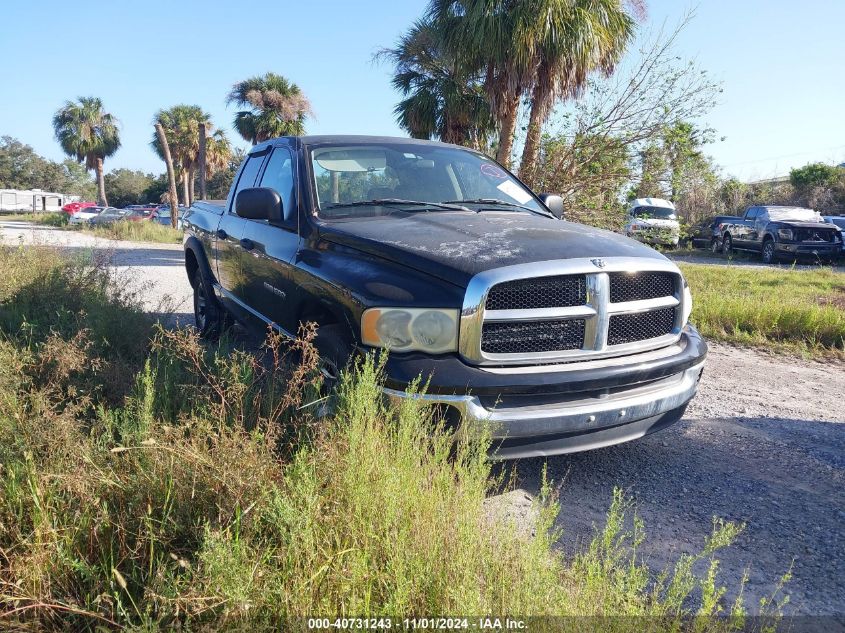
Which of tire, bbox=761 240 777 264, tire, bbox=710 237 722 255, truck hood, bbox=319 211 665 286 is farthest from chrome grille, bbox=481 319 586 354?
tire, bbox=710 237 722 255

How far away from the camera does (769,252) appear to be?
1983 centimetres

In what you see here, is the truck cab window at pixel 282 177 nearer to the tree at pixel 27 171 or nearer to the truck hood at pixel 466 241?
the truck hood at pixel 466 241

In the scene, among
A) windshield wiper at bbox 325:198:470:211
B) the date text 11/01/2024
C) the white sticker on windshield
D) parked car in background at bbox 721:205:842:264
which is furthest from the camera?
parked car in background at bbox 721:205:842:264

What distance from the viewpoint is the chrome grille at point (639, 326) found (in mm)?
3374

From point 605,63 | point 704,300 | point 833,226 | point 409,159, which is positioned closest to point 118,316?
point 409,159

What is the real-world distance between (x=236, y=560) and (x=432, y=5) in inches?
605

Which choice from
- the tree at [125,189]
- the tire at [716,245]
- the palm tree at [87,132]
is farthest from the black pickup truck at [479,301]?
the tree at [125,189]

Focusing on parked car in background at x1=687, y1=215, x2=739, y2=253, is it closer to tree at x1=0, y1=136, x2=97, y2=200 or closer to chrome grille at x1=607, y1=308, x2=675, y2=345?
chrome grille at x1=607, y1=308, x2=675, y2=345

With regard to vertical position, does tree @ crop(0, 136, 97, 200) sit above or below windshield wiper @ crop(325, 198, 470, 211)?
above

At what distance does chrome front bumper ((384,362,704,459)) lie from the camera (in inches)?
113

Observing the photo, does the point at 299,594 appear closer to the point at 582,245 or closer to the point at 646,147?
the point at 582,245

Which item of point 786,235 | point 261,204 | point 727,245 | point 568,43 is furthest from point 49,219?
point 261,204

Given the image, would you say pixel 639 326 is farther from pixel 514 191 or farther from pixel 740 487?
pixel 514 191

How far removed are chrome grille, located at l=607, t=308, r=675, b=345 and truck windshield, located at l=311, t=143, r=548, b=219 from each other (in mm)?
1393
